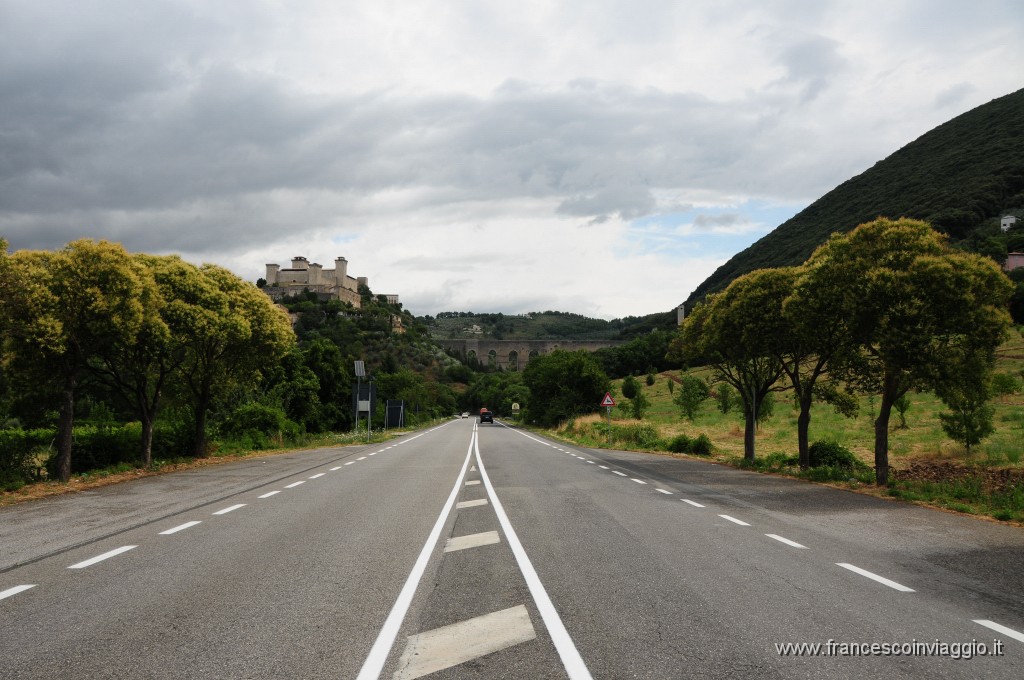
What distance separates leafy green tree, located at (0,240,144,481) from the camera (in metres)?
16.6

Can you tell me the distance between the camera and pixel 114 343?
65.3 ft

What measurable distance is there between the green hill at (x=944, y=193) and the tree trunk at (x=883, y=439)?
8990 centimetres

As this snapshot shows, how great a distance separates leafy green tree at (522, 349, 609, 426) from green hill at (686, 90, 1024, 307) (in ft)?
192

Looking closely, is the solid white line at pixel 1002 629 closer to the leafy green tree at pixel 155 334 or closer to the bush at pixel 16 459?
the bush at pixel 16 459

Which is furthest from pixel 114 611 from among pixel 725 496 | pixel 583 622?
pixel 725 496

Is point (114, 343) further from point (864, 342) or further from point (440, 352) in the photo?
point (440, 352)

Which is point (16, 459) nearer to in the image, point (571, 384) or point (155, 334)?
point (155, 334)

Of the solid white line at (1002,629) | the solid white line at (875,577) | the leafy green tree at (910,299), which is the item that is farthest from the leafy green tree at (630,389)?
the solid white line at (1002,629)

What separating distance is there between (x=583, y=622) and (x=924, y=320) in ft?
46.2

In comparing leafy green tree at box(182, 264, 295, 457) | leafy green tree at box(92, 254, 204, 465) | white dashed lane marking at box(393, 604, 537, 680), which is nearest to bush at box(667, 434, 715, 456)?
leafy green tree at box(182, 264, 295, 457)

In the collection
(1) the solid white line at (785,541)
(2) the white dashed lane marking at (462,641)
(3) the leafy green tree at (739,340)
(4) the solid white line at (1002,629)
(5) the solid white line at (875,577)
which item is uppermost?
(3) the leafy green tree at (739,340)

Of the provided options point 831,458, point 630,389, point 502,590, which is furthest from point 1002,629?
point 630,389

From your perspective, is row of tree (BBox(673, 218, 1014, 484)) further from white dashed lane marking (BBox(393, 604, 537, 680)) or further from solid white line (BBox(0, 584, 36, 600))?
solid white line (BBox(0, 584, 36, 600))

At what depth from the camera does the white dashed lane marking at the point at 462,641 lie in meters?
4.50
